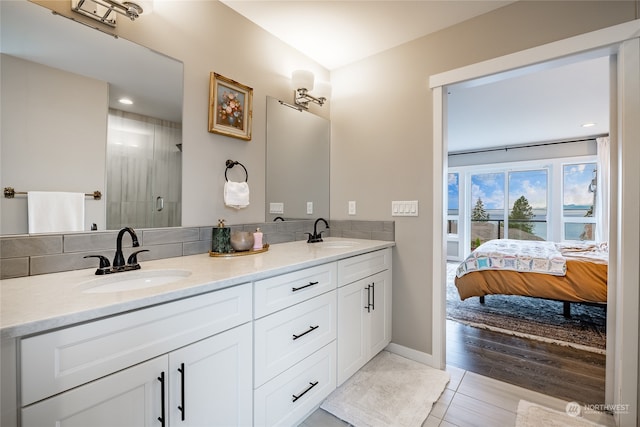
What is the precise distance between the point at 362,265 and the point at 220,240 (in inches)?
37.1

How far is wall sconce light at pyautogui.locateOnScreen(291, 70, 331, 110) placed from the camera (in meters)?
2.27

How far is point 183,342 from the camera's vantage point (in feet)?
3.26

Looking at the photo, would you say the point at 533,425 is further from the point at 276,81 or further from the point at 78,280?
the point at 276,81

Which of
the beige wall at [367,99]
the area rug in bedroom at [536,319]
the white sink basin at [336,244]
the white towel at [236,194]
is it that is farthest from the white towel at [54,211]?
the area rug in bedroom at [536,319]

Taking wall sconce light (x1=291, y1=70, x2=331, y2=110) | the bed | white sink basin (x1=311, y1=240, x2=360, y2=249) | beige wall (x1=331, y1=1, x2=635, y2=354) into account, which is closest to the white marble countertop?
white sink basin (x1=311, y1=240, x2=360, y2=249)

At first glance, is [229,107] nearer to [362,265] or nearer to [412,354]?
[362,265]

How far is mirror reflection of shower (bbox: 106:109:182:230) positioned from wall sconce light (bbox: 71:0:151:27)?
434 millimetres

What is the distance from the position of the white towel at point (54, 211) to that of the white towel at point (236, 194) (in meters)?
0.73

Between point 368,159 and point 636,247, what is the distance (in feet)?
5.63

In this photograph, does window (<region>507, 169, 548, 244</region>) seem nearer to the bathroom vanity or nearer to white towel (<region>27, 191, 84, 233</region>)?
the bathroom vanity

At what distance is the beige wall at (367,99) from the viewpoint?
66.1 inches

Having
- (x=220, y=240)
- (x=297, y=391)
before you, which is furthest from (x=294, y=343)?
(x=220, y=240)

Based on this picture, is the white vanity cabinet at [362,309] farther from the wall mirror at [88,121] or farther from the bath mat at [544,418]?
the wall mirror at [88,121]

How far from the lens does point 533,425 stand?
1.57m
